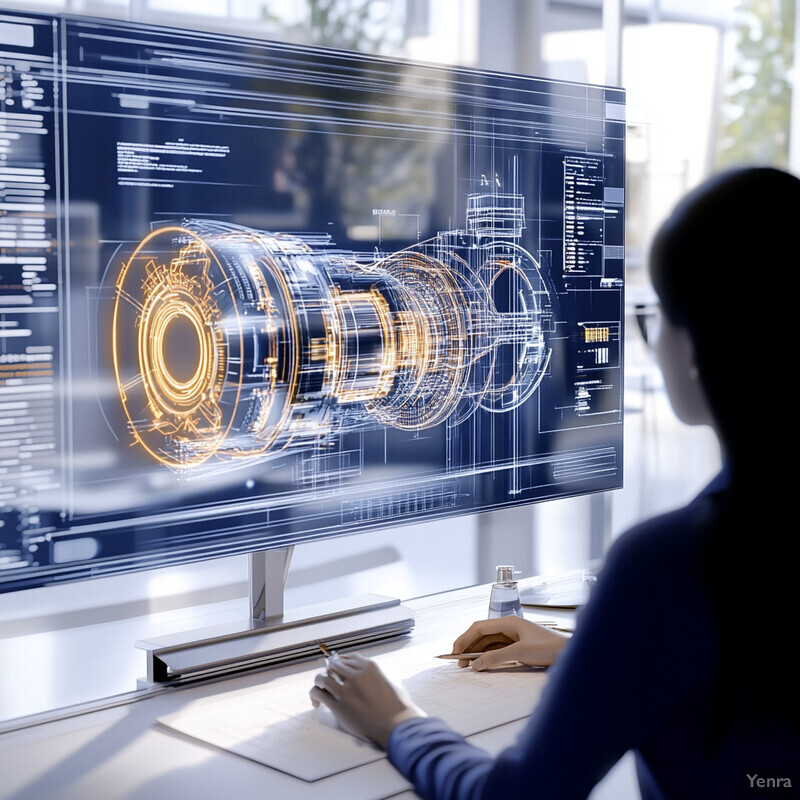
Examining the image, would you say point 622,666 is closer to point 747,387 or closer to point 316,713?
point 747,387

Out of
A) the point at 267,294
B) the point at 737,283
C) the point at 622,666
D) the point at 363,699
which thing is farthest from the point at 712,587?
the point at 267,294

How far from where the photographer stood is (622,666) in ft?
2.86

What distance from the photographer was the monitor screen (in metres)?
1.34

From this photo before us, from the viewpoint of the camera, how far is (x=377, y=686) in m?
1.25

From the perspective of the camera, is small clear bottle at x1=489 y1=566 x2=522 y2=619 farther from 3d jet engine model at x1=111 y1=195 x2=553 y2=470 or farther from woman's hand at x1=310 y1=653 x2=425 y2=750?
woman's hand at x1=310 y1=653 x2=425 y2=750

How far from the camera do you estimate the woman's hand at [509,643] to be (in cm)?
157

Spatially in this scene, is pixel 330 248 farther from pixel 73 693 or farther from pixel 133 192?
pixel 73 693

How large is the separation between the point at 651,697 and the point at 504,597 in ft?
2.91

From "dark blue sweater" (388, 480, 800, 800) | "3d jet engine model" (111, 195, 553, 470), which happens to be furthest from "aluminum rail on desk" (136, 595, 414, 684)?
"dark blue sweater" (388, 480, 800, 800)

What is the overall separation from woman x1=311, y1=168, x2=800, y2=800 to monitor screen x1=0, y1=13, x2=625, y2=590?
0.75m

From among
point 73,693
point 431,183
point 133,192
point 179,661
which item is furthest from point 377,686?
point 73,693

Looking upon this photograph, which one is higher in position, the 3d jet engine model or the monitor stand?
the 3d jet engine model

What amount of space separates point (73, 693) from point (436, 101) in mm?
1424

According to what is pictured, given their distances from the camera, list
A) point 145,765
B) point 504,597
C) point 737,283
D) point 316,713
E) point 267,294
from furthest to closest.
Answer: point 504,597 → point 267,294 → point 316,713 → point 145,765 → point 737,283
